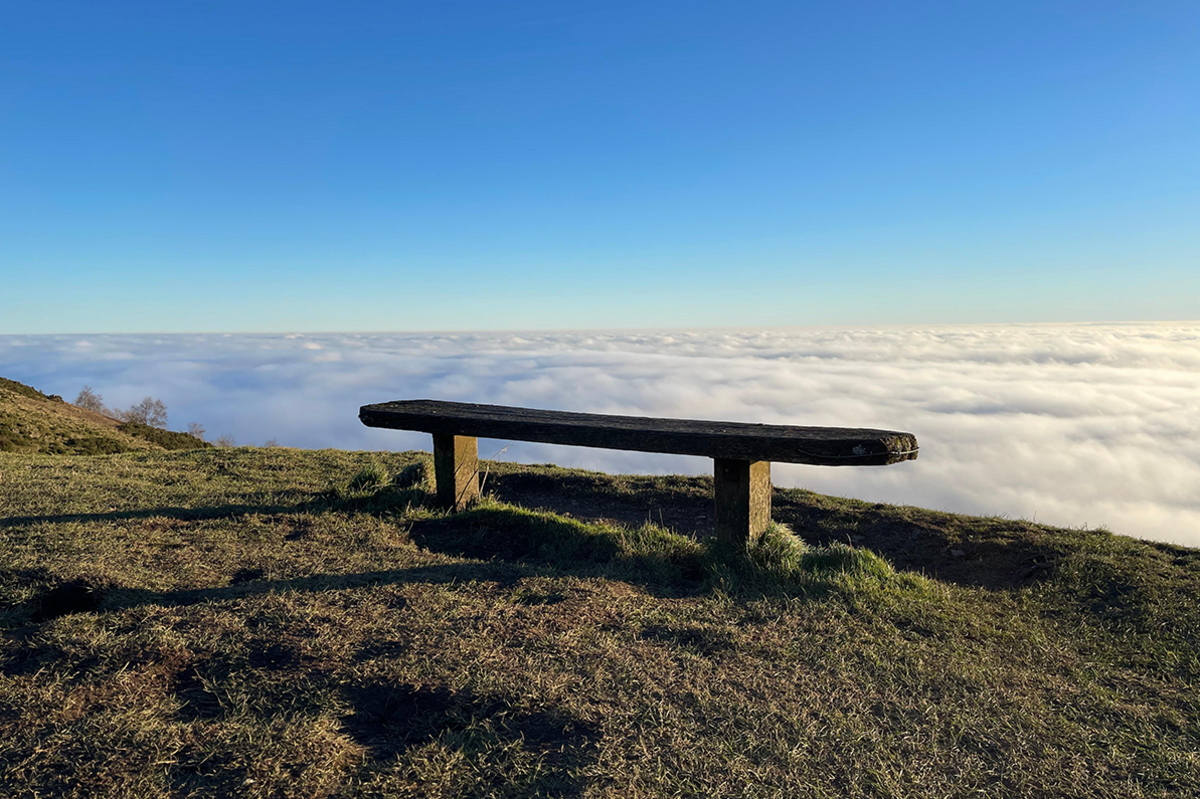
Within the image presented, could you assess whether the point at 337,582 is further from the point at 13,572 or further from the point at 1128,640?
the point at 1128,640

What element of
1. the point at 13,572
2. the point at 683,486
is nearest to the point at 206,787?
the point at 13,572

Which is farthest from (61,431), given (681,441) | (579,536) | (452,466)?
(681,441)

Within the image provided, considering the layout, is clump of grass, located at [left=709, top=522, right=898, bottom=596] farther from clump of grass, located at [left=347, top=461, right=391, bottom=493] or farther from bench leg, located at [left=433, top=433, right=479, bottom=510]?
clump of grass, located at [left=347, top=461, right=391, bottom=493]

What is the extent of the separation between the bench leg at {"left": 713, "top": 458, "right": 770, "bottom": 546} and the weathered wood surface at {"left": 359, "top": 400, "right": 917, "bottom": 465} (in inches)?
6.2

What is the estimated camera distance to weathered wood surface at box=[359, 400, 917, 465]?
4719 mm

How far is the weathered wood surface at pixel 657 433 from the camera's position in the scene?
472 cm

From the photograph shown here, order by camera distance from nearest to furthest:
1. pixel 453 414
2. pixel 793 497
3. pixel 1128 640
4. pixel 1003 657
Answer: pixel 1003 657 < pixel 1128 640 < pixel 453 414 < pixel 793 497

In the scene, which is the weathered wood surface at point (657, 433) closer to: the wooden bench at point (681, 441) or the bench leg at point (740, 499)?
the wooden bench at point (681, 441)

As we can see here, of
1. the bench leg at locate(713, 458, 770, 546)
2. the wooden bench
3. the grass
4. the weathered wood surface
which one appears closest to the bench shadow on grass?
the grass

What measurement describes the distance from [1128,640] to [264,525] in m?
5.98

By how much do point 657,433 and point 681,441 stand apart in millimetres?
230

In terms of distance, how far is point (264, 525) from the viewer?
555cm

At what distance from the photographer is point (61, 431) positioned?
16.3 metres

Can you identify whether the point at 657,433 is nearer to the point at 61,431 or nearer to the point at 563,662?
the point at 563,662
